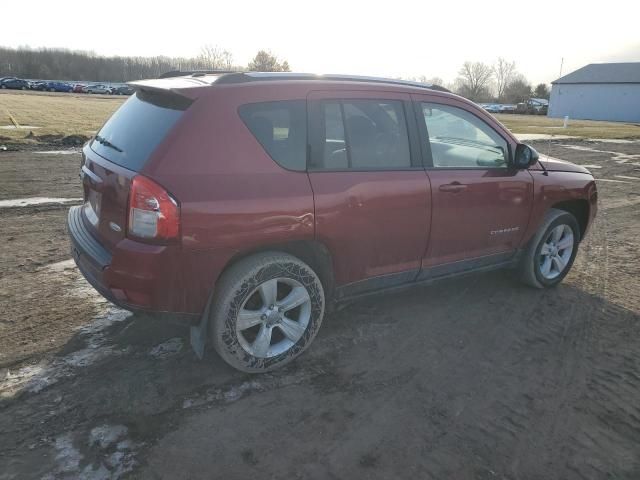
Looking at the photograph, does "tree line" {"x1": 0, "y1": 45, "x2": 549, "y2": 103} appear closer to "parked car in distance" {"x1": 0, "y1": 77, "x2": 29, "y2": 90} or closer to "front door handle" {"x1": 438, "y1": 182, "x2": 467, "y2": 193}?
"parked car in distance" {"x1": 0, "y1": 77, "x2": 29, "y2": 90}

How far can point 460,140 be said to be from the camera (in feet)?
13.3

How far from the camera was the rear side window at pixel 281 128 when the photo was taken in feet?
10.1

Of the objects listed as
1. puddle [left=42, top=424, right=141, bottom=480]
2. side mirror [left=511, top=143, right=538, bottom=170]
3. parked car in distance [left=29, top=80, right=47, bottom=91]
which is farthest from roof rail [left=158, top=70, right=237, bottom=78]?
parked car in distance [left=29, top=80, right=47, bottom=91]

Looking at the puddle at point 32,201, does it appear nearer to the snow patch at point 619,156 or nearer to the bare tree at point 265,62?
the snow patch at point 619,156

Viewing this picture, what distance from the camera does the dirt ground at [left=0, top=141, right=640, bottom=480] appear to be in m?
2.55

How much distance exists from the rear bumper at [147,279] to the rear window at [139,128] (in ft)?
1.66

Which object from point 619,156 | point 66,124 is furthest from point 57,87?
point 619,156

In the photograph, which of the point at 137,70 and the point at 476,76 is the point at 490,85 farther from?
the point at 137,70

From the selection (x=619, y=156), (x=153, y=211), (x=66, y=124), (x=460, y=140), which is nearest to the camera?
(x=153, y=211)

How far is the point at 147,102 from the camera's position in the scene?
333 centimetres

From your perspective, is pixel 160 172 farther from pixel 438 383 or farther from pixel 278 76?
pixel 438 383

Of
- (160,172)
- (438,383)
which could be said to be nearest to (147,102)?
(160,172)

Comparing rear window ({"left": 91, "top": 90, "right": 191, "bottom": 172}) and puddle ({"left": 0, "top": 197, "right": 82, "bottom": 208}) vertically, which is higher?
rear window ({"left": 91, "top": 90, "right": 191, "bottom": 172})

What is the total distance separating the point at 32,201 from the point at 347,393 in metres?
6.24
